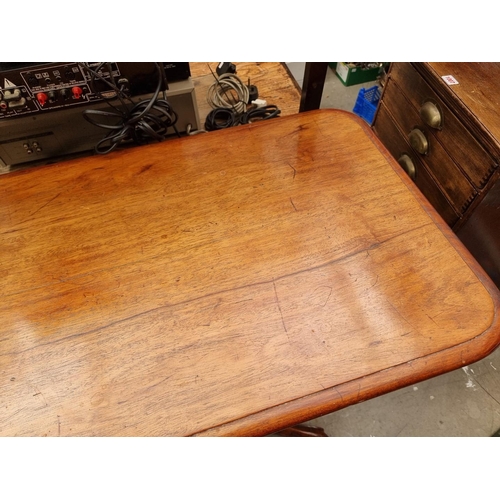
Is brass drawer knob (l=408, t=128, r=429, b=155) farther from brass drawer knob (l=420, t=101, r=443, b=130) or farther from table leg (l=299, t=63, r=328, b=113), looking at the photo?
table leg (l=299, t=63, r=328, b=113)

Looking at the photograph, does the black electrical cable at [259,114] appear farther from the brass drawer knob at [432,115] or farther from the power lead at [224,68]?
the brass drawer knob at [432,115]

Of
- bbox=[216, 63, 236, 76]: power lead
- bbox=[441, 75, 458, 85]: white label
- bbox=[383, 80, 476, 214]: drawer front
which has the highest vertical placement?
bbox=[441, 75, 458, 85]: white label

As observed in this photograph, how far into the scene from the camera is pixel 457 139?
0.77m

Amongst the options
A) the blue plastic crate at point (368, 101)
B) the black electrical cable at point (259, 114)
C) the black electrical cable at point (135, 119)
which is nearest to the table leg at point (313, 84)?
the black electrical cable at point (259, 114)

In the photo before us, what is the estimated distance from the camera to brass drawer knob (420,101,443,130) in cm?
81

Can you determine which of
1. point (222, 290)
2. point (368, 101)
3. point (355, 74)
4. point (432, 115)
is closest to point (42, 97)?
point (222, 290)

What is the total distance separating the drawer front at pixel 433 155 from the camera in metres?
0.80

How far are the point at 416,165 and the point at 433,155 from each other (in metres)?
0.08

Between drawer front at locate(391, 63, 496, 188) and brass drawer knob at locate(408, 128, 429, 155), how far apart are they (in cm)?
2

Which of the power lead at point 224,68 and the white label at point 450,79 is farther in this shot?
the power lead at point 224,68

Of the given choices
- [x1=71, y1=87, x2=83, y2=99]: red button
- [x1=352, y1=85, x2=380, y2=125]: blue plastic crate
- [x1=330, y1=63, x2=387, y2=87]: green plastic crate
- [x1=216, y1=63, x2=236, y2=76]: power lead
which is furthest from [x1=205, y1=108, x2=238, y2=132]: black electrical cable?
[x1=330, y1=63, x2=387, y2=87]: green plastic crate

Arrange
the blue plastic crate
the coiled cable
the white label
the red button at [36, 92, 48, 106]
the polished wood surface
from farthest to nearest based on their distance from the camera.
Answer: the blue plastic crate → the coiled cable → the white label → the red button at [36, 92, 48, 106] → the polished wood surface
